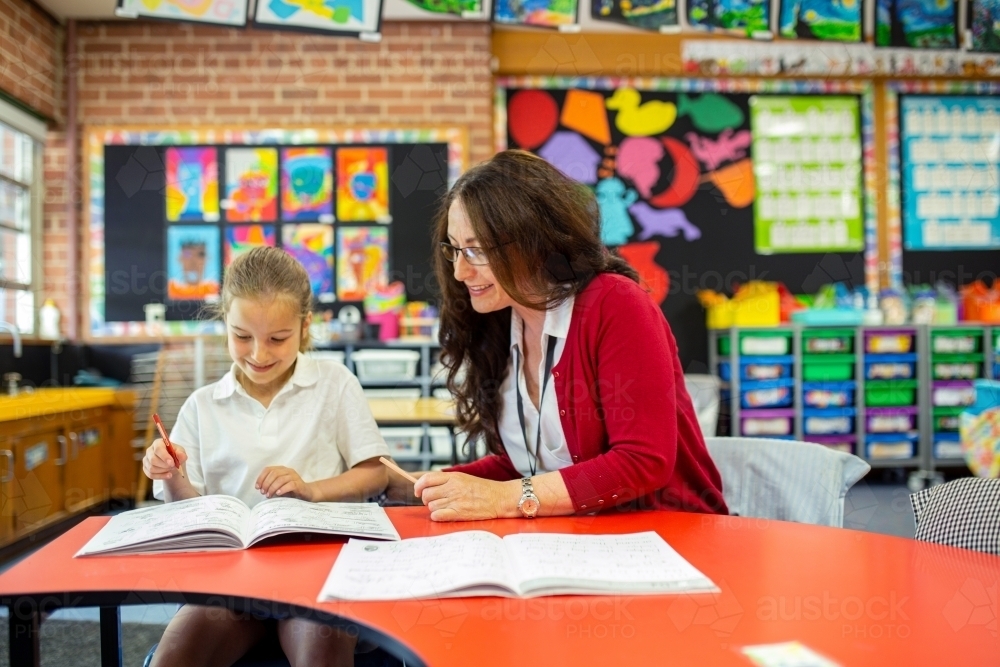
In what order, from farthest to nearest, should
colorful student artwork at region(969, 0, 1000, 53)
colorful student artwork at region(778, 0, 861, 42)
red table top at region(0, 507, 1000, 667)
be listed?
colorful student artwork at region(778, 0, 861, 42) < colorful student artwork at region(969, 0, 1000, 53) < red table top at region(0, 507, 1000, 667)

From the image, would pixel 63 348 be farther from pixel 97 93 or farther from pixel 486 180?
pixel 486 180

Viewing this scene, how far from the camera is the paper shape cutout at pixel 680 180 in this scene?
561 centimetres

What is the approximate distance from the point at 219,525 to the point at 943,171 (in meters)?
6.05

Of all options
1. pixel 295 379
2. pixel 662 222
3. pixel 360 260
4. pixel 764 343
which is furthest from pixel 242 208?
pixel 295 379

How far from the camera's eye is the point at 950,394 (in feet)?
17.1

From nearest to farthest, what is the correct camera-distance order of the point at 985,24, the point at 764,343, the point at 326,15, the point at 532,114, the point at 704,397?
1. the point at 326,15
2. the point at 985,24
3. the point at 704,397
4. the point at 764,343
5. the point at 532,114

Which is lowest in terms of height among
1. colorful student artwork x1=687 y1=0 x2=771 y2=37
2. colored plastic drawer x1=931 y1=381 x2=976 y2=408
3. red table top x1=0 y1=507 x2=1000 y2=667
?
colored plastic drawer x1=931 y1=381 x2=976 y2=408

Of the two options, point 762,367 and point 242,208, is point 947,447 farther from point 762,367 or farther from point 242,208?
point 242,208

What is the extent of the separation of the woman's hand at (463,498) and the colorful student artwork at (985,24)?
117 inches

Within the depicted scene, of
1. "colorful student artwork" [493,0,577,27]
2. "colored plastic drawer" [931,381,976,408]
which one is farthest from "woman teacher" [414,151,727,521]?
"colored plastic drawer" [931,381,976,408]

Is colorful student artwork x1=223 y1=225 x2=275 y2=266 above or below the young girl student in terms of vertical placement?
above

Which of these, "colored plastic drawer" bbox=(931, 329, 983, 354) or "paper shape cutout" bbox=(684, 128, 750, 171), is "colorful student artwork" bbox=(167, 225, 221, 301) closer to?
"paper shape cutout" bbox=(684, 128, 750, 171)

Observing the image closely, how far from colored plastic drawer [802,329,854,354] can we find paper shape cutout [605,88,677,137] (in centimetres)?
175

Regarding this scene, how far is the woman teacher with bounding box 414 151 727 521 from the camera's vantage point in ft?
4.25
